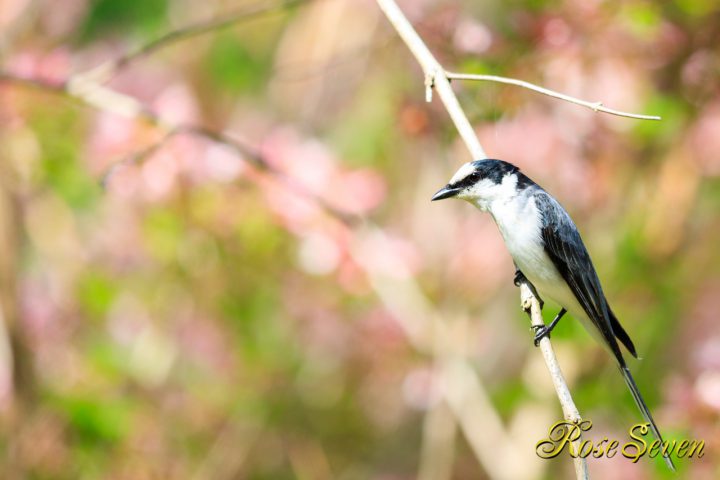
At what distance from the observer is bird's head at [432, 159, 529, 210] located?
2.00 metres

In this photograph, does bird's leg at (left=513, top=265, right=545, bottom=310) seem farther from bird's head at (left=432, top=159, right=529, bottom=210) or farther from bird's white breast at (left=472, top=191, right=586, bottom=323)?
bird's head at (left=432, top=159, right=529, bottom=210)

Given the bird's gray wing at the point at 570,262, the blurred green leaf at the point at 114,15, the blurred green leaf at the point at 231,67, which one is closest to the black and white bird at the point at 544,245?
the bird's gray wing at the point at 570,262

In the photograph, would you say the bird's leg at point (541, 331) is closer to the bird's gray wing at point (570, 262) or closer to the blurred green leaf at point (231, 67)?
the bird's gray wing at point (570, 262)

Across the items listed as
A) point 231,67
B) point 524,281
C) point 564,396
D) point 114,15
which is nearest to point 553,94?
point 564,396

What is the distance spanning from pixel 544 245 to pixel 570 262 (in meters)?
0.08

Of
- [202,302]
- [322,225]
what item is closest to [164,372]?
[202,302]

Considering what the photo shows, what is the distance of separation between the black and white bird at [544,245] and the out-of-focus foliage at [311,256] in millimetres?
467

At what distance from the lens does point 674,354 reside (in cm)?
418

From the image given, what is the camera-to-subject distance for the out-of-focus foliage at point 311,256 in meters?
2.85

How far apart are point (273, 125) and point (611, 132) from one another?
1550 millimetres

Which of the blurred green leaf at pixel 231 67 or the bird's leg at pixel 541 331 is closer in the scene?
the bird's leg at pixel 541 331

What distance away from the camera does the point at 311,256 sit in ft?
10.4

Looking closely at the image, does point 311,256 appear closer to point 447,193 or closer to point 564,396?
point 447,193

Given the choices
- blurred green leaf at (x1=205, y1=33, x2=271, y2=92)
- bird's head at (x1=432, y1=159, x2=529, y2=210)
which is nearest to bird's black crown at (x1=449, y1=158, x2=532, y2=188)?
bird's head at (x1=432, y1=159, x2=529, y2=210)
